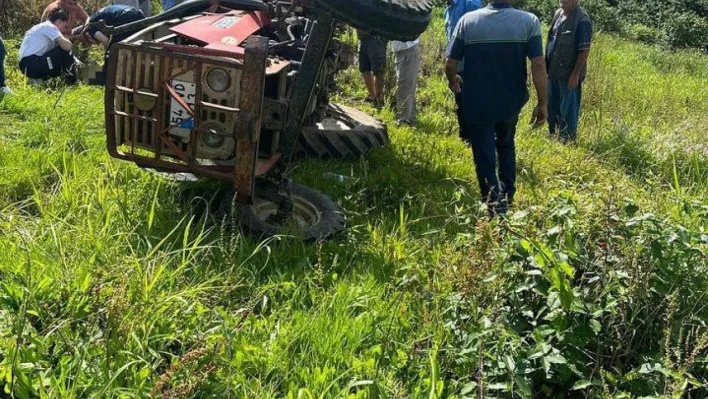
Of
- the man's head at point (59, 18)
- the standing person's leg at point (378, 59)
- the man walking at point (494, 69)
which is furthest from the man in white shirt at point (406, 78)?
the man's head at point (59, 18)

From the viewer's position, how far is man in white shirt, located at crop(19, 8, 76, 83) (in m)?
6.01

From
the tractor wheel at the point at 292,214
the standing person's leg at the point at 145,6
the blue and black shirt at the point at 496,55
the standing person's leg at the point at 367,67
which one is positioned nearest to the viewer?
the tractor wheel at the point at 292,214

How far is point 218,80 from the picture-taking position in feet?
9.66

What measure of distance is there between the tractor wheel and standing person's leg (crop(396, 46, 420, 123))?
2.78m

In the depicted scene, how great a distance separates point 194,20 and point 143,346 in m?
2.35

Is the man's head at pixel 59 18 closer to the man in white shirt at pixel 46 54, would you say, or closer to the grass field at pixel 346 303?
the man in white shirt at pixel 46 54

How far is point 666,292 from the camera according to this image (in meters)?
2.33

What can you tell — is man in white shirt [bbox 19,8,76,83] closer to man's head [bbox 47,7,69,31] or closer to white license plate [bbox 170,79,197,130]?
man's head [bbox 47,7,69,31]

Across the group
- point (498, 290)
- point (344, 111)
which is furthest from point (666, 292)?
point (344, 111)

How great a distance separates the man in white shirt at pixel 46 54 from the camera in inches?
237

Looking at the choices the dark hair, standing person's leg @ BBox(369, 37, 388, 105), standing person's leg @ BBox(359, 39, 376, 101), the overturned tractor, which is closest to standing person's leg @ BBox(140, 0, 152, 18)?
the dark hair

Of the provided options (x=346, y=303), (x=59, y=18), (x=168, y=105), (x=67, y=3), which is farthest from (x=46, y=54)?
(x=346, y=303)

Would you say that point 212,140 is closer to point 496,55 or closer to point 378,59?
point 496,55

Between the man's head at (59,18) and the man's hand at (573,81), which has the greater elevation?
the man's hand at (573,81)
